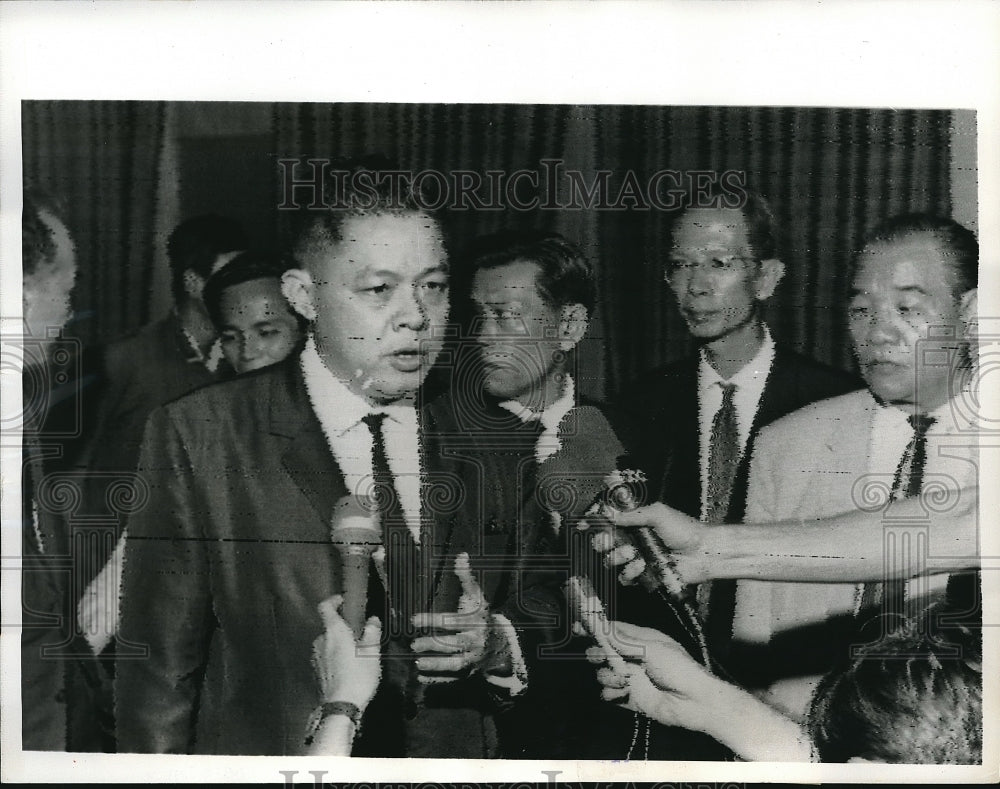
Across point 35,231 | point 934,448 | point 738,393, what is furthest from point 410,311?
point 934,448

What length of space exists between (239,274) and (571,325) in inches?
30.9

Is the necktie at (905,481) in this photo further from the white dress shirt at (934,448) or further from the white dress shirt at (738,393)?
the white dress shirt at (738,393)

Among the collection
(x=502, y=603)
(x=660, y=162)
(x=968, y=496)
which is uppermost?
(x=660, y=162)

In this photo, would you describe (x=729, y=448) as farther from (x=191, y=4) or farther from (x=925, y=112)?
(x=191, y=4)

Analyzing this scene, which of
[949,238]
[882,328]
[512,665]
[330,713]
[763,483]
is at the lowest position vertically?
[330,713]

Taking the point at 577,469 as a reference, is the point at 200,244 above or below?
above

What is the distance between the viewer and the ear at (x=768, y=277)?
5.97 feet

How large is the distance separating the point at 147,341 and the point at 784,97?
5.26 ft

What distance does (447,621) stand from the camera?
180 cm

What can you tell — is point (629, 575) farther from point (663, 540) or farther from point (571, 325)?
point (571, 325)

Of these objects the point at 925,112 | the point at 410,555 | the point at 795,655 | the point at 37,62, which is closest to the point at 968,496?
the point at 795,655

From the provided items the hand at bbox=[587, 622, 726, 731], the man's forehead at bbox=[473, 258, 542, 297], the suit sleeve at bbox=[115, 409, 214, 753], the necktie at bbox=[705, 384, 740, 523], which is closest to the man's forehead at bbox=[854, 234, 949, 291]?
the necktie at bbox=[705, 384, 740, 523]

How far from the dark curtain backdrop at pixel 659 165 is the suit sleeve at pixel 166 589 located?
791 mm

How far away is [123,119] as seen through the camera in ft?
5.97
